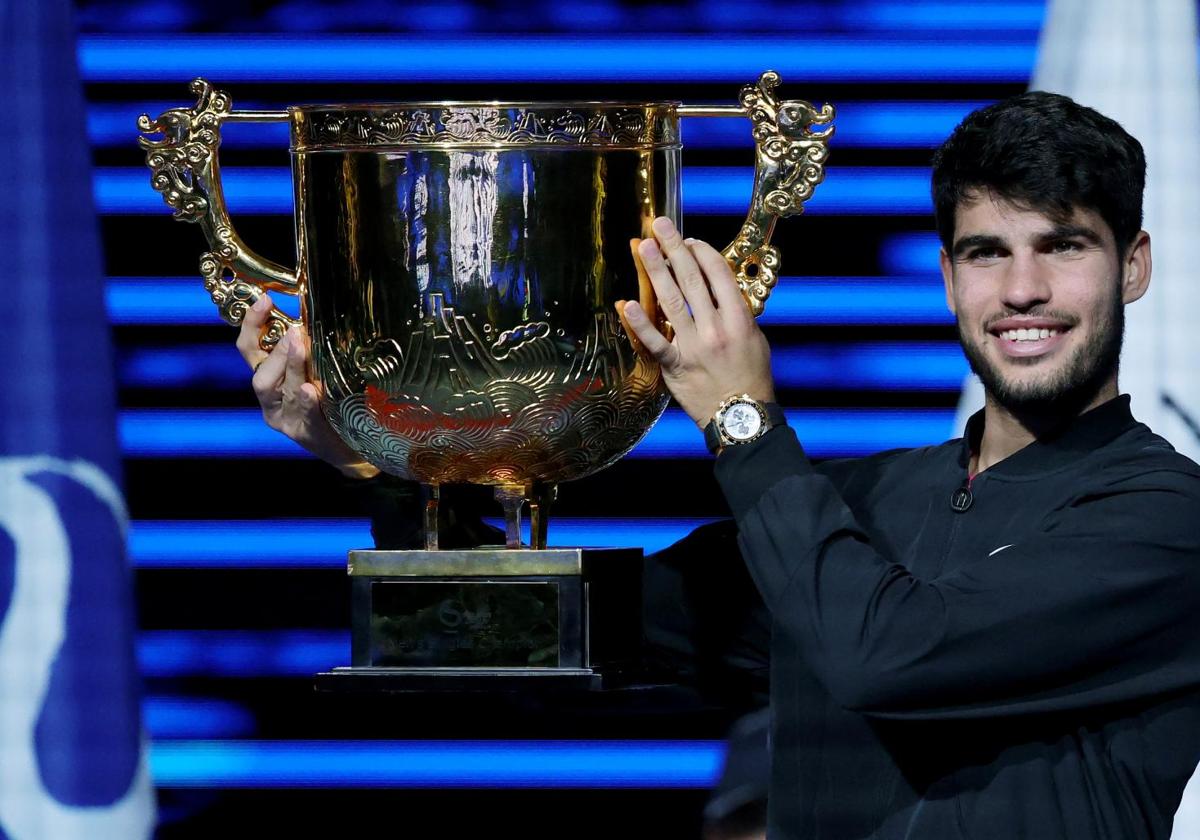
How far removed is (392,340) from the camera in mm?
1836

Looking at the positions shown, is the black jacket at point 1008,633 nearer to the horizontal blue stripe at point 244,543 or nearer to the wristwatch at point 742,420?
the wristwatch at point 742,420

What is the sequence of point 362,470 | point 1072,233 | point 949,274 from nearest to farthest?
point 1072,233
point 949,274
point 362,470

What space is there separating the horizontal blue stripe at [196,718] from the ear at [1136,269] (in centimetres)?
152

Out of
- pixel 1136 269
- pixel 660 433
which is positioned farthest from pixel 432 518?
pixel 660 433

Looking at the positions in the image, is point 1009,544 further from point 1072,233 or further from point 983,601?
point 1072,233

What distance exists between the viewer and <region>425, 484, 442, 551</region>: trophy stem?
75.7 inches

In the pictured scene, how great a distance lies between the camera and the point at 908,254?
2811 mm

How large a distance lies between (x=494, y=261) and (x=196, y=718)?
128 centimetres

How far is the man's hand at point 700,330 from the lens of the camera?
5.82 feet

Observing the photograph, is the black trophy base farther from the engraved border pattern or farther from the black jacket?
the engraved border pattern

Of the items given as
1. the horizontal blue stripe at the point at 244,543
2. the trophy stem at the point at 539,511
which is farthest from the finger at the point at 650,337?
the horizontal blue stripe at the point at 244,543

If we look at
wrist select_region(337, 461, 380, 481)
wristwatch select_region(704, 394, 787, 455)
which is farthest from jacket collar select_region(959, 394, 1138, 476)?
wrist select_region(337, 461, 380, 481)

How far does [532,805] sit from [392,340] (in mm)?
1170

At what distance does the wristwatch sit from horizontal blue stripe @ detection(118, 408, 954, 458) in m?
1.00
